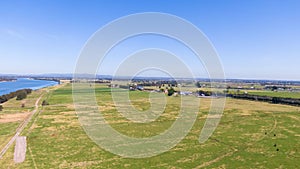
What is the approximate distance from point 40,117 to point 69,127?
10.9m

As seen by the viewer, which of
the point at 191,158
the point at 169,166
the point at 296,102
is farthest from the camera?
the point at 296,102

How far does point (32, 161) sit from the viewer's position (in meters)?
19.7

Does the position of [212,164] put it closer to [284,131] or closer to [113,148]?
[113,148]

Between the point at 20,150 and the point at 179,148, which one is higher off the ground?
the point at 179,148

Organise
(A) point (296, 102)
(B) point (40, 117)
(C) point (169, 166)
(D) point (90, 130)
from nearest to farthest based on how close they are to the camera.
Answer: (C) point (169, 166) < (D) point (90, 130) < (B) point (40, 117) < (A) point (296, 102)

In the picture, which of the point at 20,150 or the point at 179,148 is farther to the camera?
the point at 179,148

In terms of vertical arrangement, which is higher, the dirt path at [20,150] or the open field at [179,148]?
the open field at [179,148]

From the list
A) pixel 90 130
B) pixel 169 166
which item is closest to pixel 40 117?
pixel 90 130

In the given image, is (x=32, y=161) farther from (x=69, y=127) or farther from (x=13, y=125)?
(x=13, y=125)

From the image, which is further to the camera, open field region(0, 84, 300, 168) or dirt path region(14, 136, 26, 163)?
dirt path region(14, 136, 26, 163)

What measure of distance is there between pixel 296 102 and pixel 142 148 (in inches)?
2269

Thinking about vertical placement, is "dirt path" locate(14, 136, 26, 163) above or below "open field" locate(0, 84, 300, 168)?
below

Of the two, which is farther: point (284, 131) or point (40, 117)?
point (40, 117)

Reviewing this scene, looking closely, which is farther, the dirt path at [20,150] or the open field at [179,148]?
the dirt path at [20,150]
